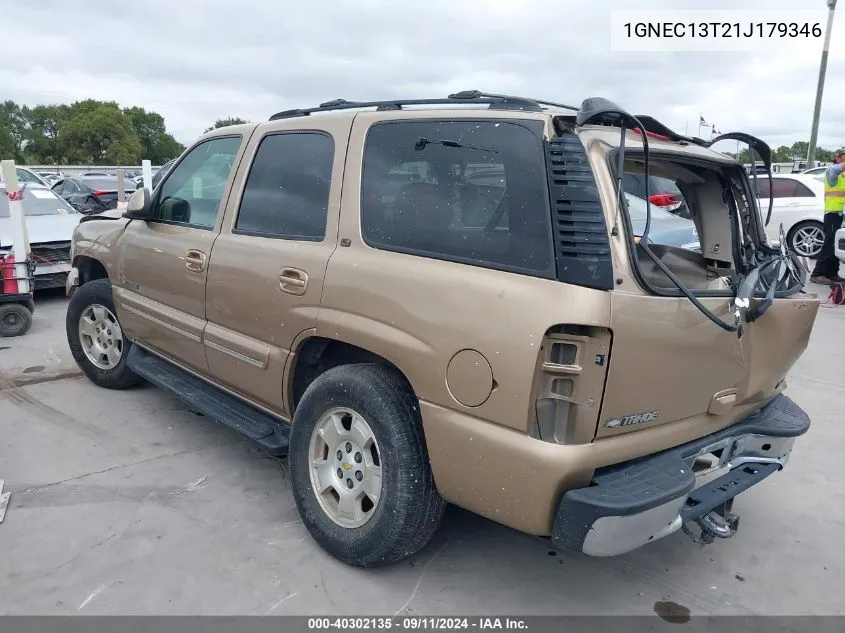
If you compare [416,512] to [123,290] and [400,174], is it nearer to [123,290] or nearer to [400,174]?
[400,174]

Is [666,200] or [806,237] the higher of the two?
[666,200]

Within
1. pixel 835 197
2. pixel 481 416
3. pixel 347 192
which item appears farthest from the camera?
pixel 835 197

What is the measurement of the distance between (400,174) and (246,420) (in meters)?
1.61

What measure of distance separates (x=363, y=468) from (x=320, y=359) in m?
0.63

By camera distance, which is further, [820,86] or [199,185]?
[820,86]

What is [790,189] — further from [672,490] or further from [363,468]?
[363,468]

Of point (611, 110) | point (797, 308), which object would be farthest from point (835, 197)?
point (611, 110)

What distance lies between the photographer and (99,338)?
5.20 meters

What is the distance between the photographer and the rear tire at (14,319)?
268 inches

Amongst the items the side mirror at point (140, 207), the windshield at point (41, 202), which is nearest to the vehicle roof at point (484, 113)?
the side mirror at point (140, 207)

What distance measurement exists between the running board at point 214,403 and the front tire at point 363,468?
1.04 ft

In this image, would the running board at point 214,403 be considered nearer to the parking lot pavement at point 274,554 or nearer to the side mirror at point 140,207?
the parking lot pavement at point 274,554

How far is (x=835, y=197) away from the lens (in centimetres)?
1014

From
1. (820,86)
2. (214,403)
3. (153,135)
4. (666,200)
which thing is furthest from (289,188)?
(153,135)
